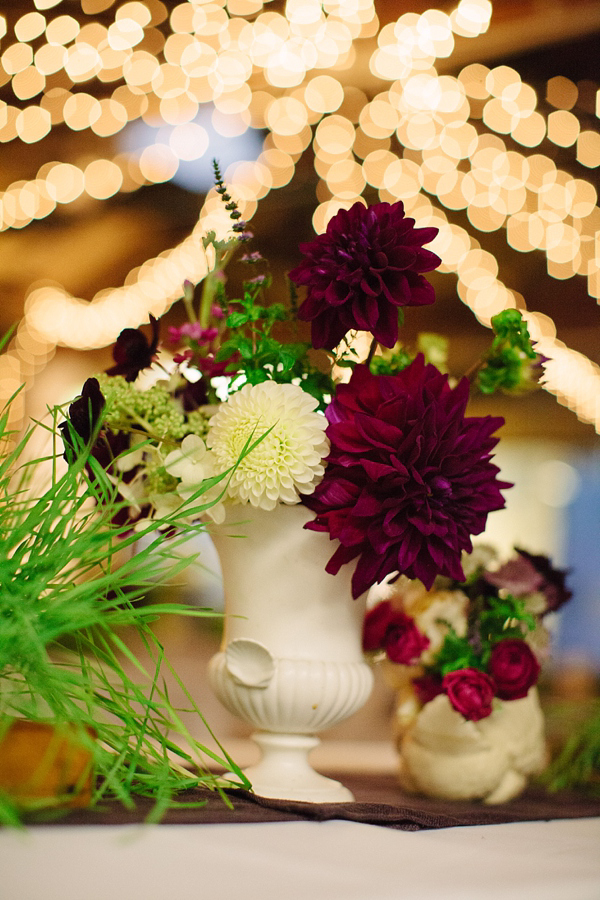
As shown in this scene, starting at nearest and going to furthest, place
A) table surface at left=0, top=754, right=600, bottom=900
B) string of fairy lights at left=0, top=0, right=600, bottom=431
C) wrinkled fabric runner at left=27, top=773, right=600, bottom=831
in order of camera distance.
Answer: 1. table surface at left=0, top=754, right=600, bottom=900
2. wrinkled fabric runner at left=27, top=773, right=600, bottom=831
3. string of fairy lights at left=0, top=0, right=600, bottom=431

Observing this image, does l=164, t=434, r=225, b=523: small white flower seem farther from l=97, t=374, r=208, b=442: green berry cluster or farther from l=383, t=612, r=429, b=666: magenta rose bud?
l=383, t=612, r=429, b=666: magenta rose bud

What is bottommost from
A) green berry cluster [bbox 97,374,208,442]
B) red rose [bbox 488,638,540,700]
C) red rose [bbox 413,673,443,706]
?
red rose [bbox 413,673,443,706]

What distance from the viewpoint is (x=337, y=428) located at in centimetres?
55

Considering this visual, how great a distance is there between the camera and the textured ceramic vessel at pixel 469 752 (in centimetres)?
66

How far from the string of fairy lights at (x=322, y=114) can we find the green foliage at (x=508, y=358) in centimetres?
77

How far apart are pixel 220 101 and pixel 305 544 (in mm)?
1903

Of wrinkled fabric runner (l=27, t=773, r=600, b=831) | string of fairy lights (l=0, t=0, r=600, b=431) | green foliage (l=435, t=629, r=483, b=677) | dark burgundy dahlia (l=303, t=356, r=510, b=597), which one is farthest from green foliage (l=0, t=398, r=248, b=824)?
string of fairy lights (l=0, t=0, r=600, b=431)

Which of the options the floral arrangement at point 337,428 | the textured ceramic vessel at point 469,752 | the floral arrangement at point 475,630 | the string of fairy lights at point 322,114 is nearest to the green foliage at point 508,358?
→ the floral arrangement at point 337,428

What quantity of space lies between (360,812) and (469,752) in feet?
0.57

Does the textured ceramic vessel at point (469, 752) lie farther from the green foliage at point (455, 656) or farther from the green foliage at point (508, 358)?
the green foliage at point (508, 358)

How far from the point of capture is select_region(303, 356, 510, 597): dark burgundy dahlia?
1.73 feet

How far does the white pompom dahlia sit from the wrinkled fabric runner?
20 centimetres

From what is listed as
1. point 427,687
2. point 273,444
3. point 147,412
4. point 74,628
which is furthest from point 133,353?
point 427,687

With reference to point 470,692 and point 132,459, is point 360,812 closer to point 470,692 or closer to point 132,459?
point 470,692
